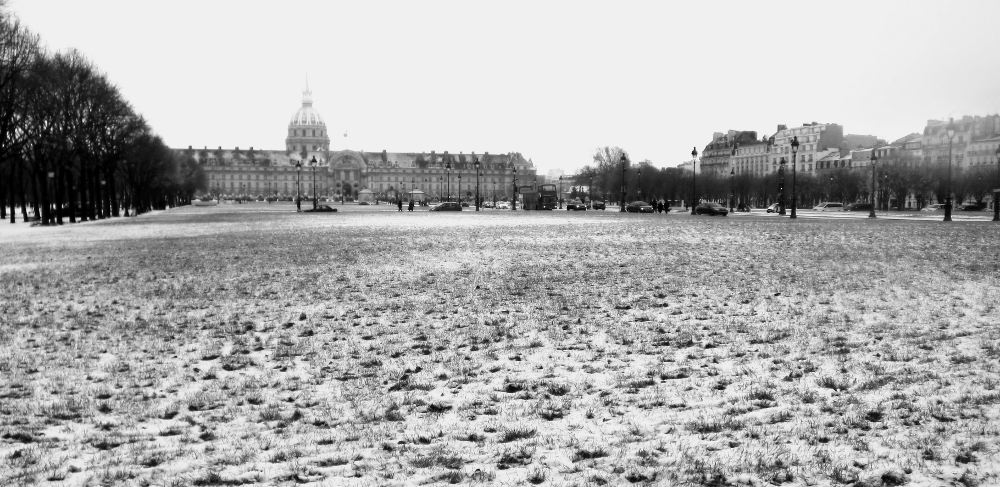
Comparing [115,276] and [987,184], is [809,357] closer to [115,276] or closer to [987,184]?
[115,276]

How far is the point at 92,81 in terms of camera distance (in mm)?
46156

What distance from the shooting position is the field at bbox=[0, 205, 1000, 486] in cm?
478

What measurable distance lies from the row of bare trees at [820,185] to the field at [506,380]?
68.9 m

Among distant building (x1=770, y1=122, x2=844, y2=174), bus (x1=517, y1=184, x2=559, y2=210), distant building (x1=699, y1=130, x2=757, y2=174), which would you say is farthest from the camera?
distant building (x1=699, y1=130, x2=757, y2=174)

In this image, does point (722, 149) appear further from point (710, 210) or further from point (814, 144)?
point (710, 210)

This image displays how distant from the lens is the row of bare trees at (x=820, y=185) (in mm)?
86188

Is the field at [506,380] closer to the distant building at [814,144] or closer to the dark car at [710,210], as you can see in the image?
the dark car at [710,210]

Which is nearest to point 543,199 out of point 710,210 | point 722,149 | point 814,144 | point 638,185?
point 710,210

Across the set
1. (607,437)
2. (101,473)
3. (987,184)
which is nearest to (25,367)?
(101,473)

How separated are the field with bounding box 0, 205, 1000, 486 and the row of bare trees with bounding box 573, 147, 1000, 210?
68889 mm

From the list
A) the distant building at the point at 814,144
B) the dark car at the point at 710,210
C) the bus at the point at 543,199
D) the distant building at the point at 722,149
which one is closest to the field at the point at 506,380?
the dark car at the point at 710,210

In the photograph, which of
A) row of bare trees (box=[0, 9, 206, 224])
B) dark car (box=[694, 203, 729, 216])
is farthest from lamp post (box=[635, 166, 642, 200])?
row of bare trees (box=[0, 9, 206, 224])

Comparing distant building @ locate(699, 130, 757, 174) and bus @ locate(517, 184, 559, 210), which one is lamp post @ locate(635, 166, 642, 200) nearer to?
bus @ locate(517, 184, 559, 210)

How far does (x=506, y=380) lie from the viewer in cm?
676
